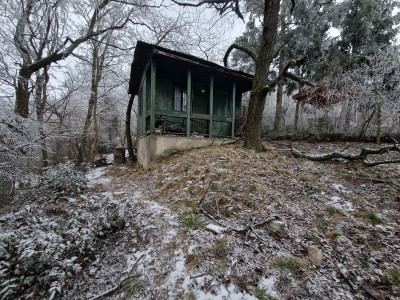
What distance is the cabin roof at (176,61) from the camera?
548 centimetres

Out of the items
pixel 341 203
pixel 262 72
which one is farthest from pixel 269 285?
pixel 262 72

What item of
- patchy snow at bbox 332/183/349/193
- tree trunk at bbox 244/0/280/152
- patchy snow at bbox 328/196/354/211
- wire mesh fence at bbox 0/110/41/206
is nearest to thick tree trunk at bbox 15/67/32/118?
wire mesh fence at bbox 0/110/41/206

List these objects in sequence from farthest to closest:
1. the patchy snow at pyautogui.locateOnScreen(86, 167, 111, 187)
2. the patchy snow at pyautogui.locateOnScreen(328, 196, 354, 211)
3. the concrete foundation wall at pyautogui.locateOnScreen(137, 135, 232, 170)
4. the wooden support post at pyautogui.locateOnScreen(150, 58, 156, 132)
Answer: the concrete foundation wall at pyautogui.locateOnScreen(137, 135, 232, 170) < the wooden support post at pyautogui.locateOnScreen(150, 58, 156, 132) < the patchy snow at pyautogui.locateOnScreen(86, 167, 111, 187) < the patchy snow at pyautogui.locateOnScreen(328, 196, 354, 211)

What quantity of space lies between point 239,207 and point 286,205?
75cm

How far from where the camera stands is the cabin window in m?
7.81

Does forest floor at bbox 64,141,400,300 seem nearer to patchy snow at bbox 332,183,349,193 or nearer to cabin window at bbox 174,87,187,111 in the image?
patchy snow at bbox 332,183,349,193

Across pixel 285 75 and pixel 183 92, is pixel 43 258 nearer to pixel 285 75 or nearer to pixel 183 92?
pixel 285 75

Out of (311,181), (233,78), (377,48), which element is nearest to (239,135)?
(233,78)

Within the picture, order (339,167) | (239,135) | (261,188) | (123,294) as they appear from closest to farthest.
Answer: (123,294), (261,188), (339,167), (239,135)

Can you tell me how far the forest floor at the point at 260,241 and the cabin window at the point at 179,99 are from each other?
5036 millimetres

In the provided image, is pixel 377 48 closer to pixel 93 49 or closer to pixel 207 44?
pixel 207 44

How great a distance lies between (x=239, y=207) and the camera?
2711 mm

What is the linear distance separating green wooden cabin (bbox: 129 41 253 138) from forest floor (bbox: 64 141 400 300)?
12.3 ft

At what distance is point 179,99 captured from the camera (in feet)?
25.8
